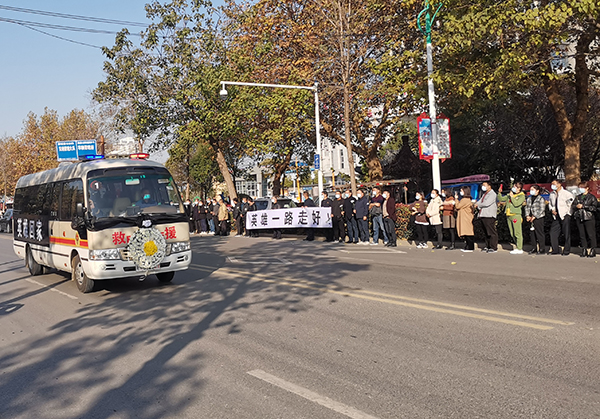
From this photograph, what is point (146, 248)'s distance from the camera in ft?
36.4

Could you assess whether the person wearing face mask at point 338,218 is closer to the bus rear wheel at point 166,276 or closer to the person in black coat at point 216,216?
the person in black coat at point 216,216

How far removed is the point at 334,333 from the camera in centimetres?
734

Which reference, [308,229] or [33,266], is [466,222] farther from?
[33,266]

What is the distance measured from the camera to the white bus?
10992 mm

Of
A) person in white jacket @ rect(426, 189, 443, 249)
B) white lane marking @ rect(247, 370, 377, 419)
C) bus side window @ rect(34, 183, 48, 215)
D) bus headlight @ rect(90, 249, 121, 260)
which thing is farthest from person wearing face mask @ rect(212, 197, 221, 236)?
white lane marking @ rect(247, 370, 377, 419)

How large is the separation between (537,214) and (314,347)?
10359 millimetres

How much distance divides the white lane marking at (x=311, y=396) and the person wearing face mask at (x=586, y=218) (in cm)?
1107

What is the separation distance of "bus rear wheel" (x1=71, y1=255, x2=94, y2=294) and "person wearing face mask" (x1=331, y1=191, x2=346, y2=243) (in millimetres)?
11518

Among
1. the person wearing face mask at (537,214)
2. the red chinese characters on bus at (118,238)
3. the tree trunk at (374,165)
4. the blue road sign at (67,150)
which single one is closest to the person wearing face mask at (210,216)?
the tree trunk at (374,165)

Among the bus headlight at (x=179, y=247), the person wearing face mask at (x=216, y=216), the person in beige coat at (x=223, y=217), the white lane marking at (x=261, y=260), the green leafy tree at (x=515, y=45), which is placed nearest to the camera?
the bus headlight at (x=179, y=247)

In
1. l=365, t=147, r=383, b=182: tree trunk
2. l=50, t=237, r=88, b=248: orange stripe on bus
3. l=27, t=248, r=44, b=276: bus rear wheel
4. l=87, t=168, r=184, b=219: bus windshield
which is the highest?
l=365, t=147, r=383, b=182: tree trunk

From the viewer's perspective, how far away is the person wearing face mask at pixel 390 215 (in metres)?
19.4

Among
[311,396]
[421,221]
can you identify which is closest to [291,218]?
[421,221]

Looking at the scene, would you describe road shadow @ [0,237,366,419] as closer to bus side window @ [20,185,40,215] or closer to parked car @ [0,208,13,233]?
bus side window @ [20,185,40,215]
